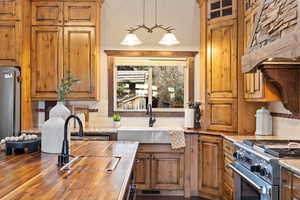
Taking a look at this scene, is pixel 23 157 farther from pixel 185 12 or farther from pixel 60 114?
pixel 185 12

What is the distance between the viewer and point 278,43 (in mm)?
2441

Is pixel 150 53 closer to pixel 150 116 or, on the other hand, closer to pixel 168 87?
pixel 168 87

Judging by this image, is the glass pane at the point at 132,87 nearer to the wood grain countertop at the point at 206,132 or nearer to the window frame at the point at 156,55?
the window frame at the point at 156,55

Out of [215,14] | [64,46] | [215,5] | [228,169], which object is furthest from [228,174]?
[64,46]

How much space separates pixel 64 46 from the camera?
4.83 metres

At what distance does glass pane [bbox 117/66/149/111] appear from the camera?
535 cm

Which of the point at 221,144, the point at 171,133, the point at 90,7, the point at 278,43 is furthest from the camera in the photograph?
the point at 90,7

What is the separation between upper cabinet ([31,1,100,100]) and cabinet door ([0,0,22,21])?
0.25 meters

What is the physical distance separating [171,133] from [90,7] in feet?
6.92

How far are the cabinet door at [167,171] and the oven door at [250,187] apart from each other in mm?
1205

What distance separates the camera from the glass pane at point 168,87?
534 cm

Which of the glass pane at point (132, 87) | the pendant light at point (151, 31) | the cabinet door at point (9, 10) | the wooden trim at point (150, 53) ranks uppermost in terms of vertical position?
the cabinet door at point (9, 10)

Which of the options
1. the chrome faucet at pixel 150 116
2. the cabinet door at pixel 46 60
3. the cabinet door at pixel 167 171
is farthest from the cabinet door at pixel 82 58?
the cabinet door at pixel 167 171

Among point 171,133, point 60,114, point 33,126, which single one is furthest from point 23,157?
point 33,126
